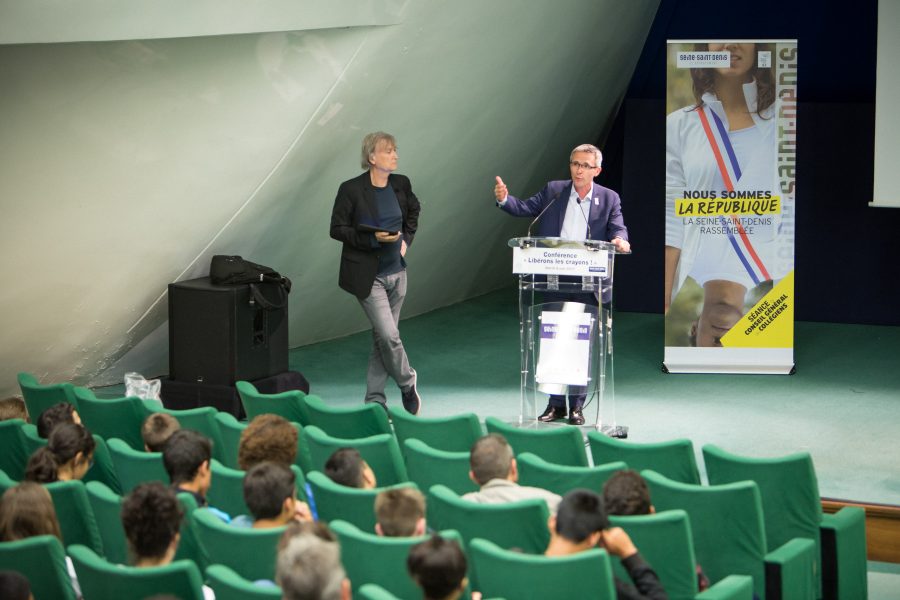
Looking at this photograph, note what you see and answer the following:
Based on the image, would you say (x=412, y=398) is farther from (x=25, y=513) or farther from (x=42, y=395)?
(x=25, y=513)

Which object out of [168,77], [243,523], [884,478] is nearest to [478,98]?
[168,77]

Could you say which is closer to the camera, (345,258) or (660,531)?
(660,531)

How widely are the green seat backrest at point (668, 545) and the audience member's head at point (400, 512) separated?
567 millimetres

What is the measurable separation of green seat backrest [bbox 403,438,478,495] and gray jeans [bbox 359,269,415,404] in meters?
2.26

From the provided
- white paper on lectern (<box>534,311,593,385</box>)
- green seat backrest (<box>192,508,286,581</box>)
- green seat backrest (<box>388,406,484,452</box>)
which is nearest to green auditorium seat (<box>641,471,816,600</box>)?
green seat backrest (<box>388,406,484,452</box>)

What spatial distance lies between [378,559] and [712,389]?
4.73 m

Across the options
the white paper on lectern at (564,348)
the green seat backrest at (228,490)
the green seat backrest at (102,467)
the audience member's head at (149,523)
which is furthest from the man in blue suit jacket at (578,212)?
the audience member's head at (149,523)

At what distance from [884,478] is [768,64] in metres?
3.13

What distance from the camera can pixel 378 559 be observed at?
353cm

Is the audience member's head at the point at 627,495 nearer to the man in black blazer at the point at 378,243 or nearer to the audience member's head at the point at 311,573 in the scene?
the audience member's head at the point at 311,573

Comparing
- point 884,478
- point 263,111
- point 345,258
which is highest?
point 263,111

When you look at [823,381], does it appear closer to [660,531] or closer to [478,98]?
[478,98]

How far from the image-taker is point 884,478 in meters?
6.03

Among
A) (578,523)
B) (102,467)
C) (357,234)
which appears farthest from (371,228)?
(578,523)
